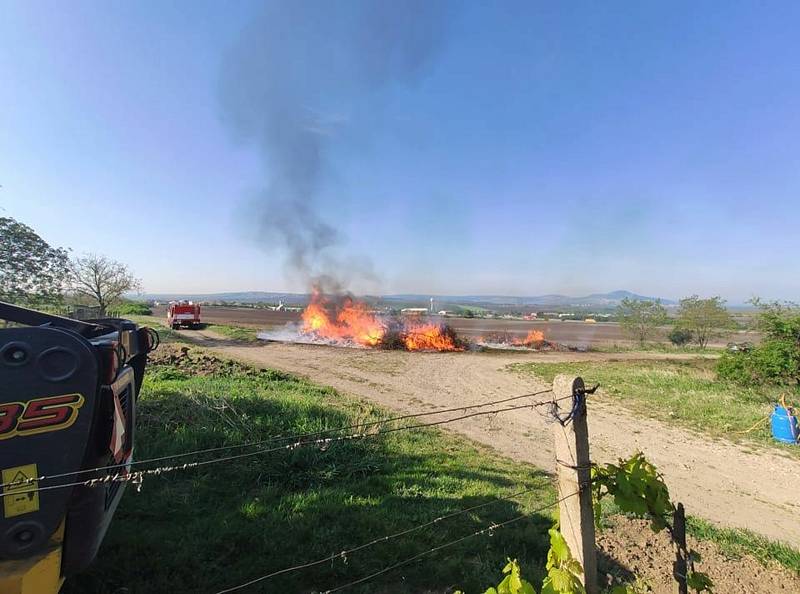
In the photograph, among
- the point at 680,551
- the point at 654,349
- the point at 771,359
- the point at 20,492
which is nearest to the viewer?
the point at 20,492

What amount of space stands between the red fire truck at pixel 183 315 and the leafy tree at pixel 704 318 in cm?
4053

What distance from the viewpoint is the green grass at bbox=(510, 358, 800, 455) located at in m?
9.64

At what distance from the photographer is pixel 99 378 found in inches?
82.7

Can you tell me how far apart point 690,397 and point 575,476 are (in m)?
12.6

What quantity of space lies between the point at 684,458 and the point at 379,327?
24273mm

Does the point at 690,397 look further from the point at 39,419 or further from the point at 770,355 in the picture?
the point at 39,419

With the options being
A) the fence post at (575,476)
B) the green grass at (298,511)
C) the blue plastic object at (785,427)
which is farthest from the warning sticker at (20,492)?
the blue plastic object at (785,427)

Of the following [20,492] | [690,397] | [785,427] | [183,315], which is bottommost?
[690,397]

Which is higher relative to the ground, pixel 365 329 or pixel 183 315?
pixel 183 315

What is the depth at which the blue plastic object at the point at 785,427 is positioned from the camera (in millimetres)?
8586

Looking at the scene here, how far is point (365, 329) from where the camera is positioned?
3084cm

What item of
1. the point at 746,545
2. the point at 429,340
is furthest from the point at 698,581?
the point at 429,340

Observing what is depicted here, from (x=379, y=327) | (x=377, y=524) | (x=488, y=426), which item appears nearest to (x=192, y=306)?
(x=379, y=327)

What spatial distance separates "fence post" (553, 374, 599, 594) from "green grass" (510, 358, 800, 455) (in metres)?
9.10
